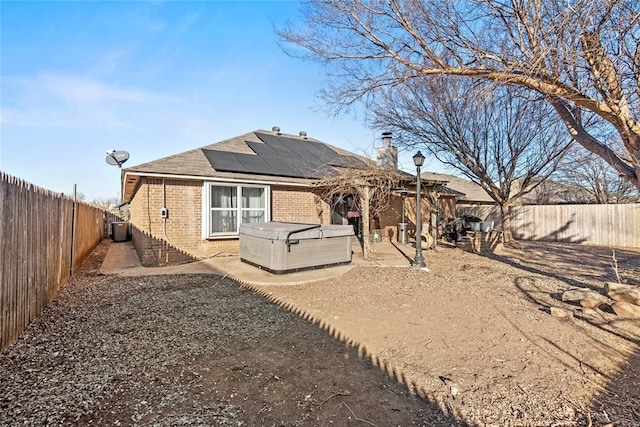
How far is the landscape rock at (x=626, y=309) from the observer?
14.4ft

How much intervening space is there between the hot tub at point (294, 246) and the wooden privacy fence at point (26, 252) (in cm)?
377

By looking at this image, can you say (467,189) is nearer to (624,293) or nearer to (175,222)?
(624,293)

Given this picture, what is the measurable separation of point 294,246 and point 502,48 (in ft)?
17.7

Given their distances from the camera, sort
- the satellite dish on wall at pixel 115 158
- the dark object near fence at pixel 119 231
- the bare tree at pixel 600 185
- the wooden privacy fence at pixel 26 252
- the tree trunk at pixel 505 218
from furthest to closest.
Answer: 1. the bare tree at pixel 600 185
2. the dark object near fence at pixel 119 231
3. the tree trunk at pixel 505 218
4. the satellite dish on wall at pixel 115 158
5. the wooden privacy fence at pixel 26 252

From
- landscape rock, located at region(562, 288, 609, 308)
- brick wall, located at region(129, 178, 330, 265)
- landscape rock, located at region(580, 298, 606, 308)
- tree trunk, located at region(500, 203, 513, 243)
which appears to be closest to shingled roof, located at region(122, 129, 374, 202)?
brick wall, located at region(129, 178, 330, 265)

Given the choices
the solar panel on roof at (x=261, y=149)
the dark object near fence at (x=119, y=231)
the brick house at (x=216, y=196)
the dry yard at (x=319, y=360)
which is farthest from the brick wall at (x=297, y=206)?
the dark object near fence at (x=119, y=231)

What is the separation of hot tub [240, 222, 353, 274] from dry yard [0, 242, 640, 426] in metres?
1.19

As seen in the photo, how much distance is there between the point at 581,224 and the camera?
14.3 metres

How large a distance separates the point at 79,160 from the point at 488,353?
1986 centimetres

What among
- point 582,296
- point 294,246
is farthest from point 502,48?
point 294,246

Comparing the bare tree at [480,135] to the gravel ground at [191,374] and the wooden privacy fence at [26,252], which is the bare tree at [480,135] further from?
the wooden privacy fence at [26,252]

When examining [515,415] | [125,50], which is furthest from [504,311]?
[125,50]

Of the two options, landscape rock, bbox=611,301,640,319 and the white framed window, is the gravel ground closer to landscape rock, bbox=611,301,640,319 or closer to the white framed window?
landscape rock, bbox=611,301,640,319

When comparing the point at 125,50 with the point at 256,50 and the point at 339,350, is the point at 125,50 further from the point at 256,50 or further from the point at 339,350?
the point at 339,350
